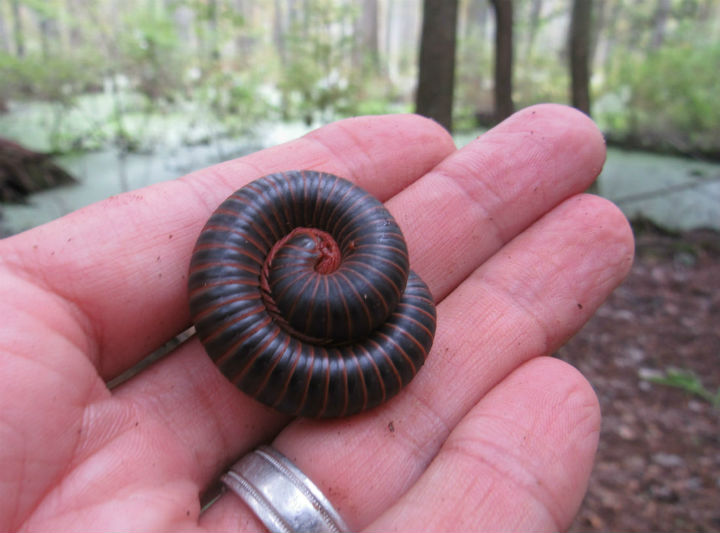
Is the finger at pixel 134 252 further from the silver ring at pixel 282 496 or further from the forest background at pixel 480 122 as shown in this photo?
the forest background at pixel 480 122

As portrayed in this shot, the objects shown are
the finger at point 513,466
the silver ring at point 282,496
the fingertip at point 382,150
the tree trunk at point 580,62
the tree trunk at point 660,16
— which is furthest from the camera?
the tree trunk at point 660,16

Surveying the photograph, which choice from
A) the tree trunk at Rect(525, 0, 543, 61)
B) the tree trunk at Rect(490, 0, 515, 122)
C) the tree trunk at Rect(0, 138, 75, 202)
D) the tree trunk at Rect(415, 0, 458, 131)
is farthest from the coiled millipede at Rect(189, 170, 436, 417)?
the tree trunk at Rect(525, 0, 543, 61)

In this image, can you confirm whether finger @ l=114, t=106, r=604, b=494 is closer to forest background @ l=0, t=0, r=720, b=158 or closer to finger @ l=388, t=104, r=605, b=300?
finger @ l=388, t=104, r=605, b=300

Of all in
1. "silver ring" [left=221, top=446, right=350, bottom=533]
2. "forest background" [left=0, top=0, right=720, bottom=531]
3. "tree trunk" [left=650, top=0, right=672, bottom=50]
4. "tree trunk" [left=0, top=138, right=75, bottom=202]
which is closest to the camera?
"silver ring" [left=221, top=446, right=350, bottom=533]

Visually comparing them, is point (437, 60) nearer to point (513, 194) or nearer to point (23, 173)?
point (513, 194)

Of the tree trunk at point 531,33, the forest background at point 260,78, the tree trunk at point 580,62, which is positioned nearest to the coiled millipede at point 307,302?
the forest background at point 260,78
